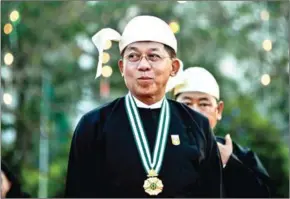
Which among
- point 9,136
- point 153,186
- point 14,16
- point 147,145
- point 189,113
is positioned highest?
point 14,16

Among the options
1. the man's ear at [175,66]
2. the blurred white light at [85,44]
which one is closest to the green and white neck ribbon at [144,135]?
the man's ear at [175,66]

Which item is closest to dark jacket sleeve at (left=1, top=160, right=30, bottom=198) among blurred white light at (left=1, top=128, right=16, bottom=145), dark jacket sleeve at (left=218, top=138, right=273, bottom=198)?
dark jacket sleeve at (left=218, top=138, right=273, bottom=198)

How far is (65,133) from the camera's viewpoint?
13.6 meters

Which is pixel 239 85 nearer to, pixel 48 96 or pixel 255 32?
pixel 255 32

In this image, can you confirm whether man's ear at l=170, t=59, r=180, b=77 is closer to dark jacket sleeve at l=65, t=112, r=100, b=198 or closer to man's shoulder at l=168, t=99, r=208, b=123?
man's shoulder at l=168, t=99, r=208, b=123

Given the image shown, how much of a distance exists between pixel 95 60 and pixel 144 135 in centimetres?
875

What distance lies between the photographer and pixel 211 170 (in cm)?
338

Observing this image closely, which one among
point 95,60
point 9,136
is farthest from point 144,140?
point 9,136

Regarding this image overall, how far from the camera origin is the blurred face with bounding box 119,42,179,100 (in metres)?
3.30

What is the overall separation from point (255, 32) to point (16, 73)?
3.24 metres

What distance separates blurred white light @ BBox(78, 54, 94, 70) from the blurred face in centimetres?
880

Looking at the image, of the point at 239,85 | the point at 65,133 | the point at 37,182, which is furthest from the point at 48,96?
the point at 239,85

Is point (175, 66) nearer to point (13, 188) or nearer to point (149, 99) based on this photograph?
point (149, 99)

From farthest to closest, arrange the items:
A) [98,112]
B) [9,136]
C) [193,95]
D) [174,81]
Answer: [9,136]
[193,95]
[174,81]
[98,112]
